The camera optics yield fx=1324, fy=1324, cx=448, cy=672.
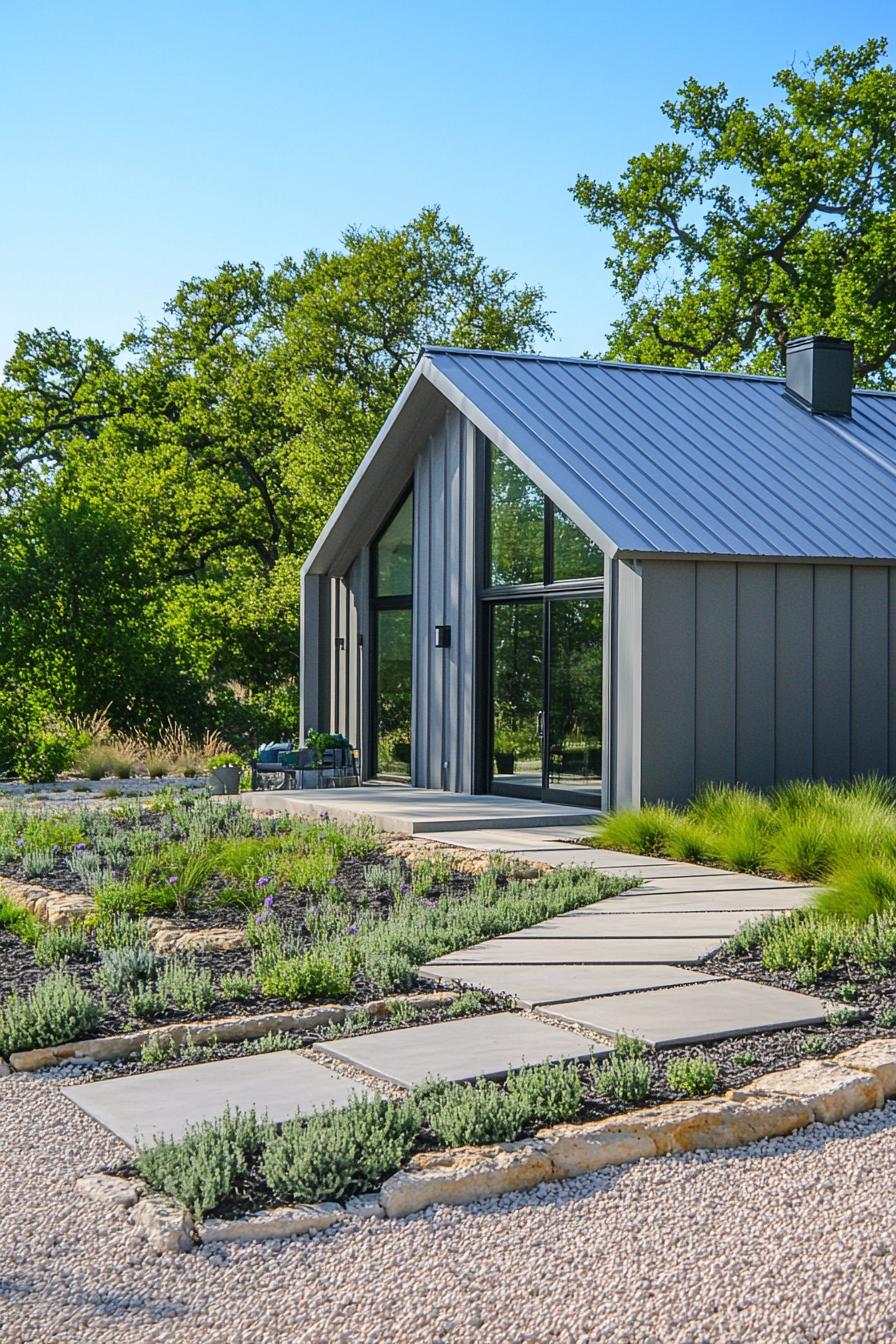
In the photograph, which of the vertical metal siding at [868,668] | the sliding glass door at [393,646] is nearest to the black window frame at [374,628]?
the sliding glass door at [393,646]

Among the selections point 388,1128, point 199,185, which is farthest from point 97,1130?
point 199,185

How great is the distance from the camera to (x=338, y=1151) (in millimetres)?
3559

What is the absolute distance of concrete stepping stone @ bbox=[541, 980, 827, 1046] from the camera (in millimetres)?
4777

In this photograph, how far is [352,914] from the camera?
24.1 ft

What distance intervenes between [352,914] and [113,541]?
1479 cm

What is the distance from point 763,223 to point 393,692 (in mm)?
16085

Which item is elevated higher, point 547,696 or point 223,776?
point 547,696

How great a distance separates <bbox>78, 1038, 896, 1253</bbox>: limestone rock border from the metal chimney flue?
41.5 feet

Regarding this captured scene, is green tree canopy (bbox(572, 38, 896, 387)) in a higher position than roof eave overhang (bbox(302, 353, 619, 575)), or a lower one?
higher

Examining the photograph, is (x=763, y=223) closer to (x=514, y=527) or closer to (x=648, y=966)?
(x=514, y=527)

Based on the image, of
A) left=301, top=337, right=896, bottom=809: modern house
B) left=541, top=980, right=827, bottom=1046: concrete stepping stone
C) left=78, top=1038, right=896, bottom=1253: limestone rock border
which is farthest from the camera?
left=301, top=337, right=896, bottom=809: modern house

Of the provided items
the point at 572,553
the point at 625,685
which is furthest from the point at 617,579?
the point at 572,553

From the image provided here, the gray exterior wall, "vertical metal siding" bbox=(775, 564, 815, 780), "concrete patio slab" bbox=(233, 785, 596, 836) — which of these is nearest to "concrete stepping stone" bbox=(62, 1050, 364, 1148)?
"concrete patio slab" bbox=(233, 785, 596, 836)

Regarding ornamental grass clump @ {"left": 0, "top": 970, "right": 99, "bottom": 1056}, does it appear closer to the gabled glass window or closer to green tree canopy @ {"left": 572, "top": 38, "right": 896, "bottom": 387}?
the gabled glass window
